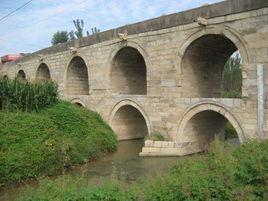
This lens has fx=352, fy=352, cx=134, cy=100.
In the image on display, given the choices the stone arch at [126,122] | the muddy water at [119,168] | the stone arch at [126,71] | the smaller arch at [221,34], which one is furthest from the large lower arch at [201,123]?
the stone arch at [126,71]

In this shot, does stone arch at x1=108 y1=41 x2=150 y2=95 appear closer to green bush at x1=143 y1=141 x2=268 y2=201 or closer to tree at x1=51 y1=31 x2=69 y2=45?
green bush at x1=143 y1=141 x2=268 y2=201

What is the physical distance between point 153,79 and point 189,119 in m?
2.14

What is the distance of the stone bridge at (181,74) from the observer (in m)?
9.67

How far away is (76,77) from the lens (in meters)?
19.8

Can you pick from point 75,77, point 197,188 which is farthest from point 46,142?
point 75,77

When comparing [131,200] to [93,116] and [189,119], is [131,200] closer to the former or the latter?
[189,119]

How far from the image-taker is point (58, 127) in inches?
454

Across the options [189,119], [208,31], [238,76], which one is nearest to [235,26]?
[208,31]

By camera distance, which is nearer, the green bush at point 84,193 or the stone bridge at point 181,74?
the green bush at point 84,193

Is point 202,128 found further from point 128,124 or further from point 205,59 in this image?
point 128,124

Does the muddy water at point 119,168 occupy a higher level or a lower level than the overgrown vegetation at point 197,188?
lower

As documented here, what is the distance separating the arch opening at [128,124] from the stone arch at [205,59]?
3.77 metres

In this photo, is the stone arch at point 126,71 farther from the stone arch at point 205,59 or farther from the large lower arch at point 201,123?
the large lower arch at point 201,123

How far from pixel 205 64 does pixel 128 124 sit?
5060 mm
